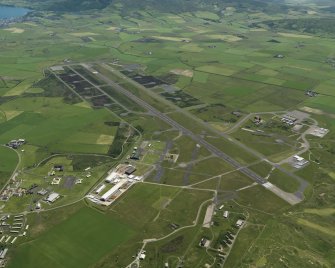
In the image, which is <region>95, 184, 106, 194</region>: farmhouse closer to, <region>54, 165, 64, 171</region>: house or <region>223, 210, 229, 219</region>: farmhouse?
<region>54, 165, 64, 171</region>: house

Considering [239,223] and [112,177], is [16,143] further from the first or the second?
[239,223]

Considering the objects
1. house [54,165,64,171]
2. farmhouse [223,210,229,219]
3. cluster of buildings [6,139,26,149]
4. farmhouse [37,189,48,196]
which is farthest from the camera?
cluster of buildings [6,139,26,149]

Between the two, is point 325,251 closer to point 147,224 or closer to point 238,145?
point 147,224

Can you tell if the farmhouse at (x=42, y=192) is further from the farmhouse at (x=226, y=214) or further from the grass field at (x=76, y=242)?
the farmhouse at (x=226, y=214)

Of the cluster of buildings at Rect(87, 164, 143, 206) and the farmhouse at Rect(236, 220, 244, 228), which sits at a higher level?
the farmhouse at Rect(236, 220, 244, 228)

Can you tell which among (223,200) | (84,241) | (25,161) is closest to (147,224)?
(84,241)

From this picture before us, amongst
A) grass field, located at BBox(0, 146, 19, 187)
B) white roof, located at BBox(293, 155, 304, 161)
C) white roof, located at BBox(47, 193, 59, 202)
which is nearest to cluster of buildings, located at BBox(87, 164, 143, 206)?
white roof, located at BBox(47, 193, 59, 202)

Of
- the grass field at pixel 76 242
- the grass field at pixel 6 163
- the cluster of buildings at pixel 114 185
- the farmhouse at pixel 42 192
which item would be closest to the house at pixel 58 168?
the farmhouse at pixel 42 192

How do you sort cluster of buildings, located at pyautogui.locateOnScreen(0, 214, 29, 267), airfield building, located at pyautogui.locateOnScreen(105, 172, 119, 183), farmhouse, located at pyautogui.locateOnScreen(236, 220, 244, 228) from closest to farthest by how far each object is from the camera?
cluster of buildings, located at pyautogui.locateOnScreen(0, 214, 29, 267) → farmhouse, located at pyautogui.locateOnScreen(236, 220, 244, 228) → airfield building, located at pyautogui.locateOnScreen(105, 172, 119, 183)
